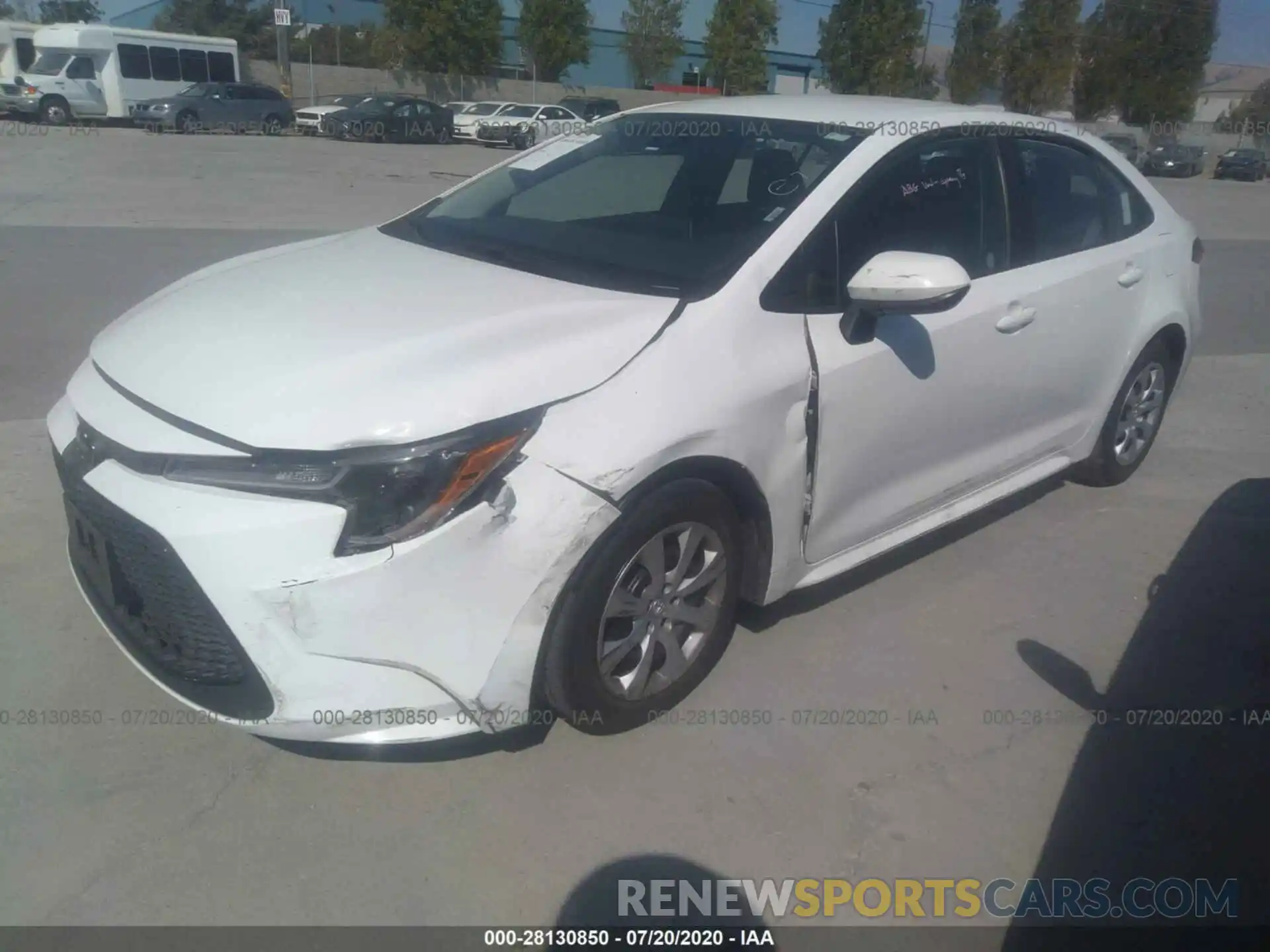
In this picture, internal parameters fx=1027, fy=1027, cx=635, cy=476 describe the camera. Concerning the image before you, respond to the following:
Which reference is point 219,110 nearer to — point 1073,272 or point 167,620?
point 1073,272

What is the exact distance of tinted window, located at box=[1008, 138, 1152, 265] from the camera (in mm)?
3797

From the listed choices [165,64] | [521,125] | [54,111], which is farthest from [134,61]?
[521,125]

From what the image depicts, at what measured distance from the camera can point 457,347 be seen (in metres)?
2.55

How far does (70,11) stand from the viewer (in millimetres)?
64250

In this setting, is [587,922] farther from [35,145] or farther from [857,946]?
[35,145]

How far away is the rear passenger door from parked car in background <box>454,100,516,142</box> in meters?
29.5

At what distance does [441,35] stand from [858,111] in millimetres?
43839

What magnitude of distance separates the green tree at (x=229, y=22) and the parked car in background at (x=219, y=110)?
31656 millimetres

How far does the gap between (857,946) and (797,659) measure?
1.11 metres

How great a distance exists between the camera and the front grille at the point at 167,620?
234 cm

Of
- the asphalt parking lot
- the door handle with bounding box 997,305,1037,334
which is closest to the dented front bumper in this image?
the asphalt parking lot

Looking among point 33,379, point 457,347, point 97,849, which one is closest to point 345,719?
point 97,849

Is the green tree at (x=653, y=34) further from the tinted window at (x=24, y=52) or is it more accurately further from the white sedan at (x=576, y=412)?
the white sedan at (x=576, y=412)

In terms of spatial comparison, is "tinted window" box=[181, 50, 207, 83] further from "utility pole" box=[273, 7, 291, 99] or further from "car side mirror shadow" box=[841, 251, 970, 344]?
"car side mirror shadow" box=[841, 251, 970, 344]
